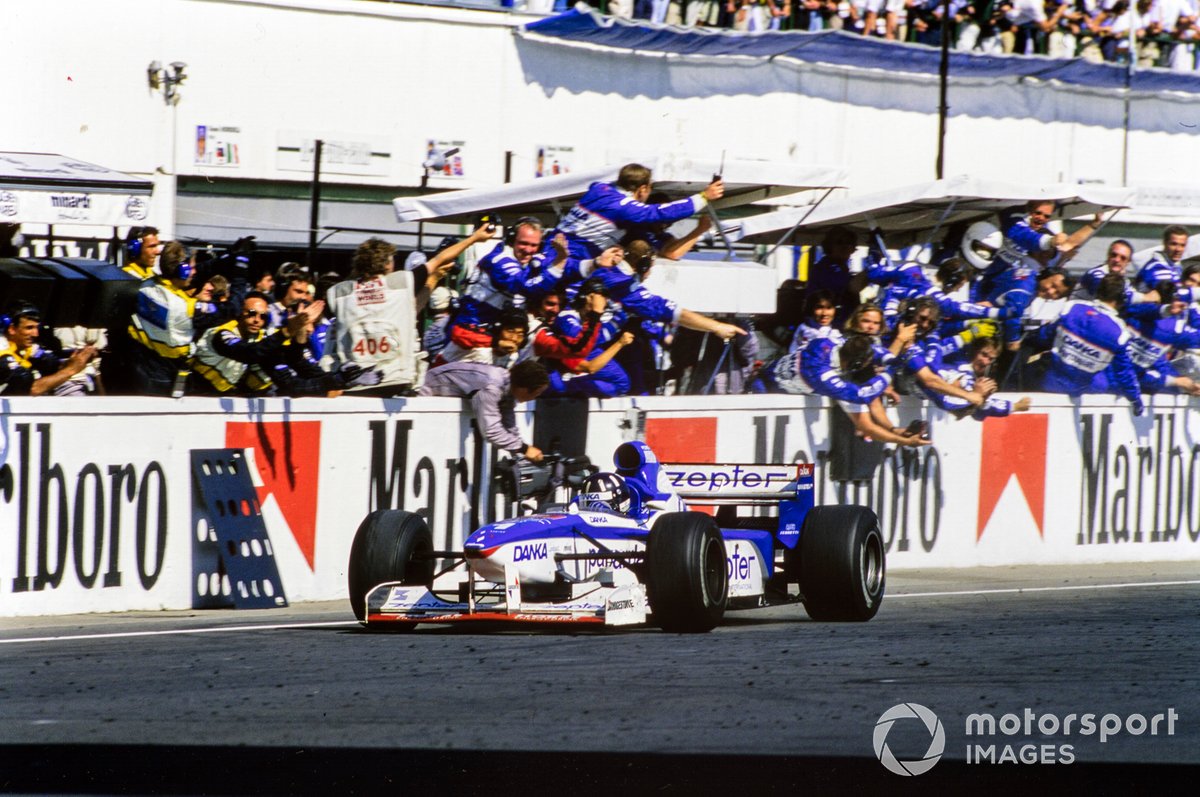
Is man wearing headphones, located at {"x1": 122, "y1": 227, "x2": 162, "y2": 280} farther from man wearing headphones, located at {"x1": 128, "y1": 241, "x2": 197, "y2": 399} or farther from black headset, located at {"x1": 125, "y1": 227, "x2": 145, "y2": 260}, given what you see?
man wearing headphones, located at {"x1": 128, "y1": 241, "x2": 197, "y2": 399}

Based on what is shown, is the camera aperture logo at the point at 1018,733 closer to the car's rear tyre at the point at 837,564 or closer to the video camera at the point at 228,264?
the car's rear tyre at the point at 837,564

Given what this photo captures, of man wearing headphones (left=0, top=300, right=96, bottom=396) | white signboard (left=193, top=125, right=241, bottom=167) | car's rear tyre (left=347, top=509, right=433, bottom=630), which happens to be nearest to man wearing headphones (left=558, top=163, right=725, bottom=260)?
Answer: man wearing headphones (left=0, top=300, right=96, bottom=396)

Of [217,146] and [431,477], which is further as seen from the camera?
[217,146]

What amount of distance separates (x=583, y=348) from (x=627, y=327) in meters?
0.53

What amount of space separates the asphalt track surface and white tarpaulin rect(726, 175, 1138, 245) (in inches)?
230

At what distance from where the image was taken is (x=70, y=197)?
12656mm

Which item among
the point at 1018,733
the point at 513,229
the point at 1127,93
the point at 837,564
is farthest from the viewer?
the point at 1127,93

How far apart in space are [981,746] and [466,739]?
1775 millimetres

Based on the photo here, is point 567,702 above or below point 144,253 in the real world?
below

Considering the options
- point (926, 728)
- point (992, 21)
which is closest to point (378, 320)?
point (926, 728)

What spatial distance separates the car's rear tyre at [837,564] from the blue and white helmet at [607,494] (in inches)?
41.0

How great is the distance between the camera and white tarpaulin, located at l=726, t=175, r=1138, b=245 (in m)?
15.3

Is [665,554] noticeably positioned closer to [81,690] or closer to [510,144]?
[81,690]

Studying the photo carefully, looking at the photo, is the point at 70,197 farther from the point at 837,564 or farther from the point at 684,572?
the point at 837,564
